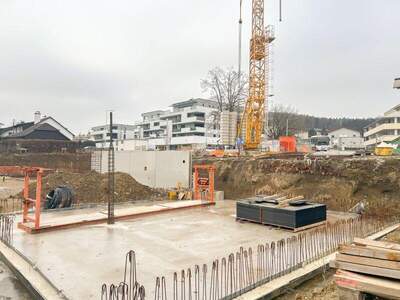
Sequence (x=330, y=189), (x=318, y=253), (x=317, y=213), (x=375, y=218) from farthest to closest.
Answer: (x=330, y=189), (x=375, y=218), (x=317, y=213), (x=318, y=253)

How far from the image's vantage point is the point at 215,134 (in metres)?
57.6

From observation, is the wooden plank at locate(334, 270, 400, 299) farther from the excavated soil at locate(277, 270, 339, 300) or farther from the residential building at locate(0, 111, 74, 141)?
the residential building at locate(0, 111, 74, 141)

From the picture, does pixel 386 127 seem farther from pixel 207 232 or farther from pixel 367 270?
pixel 367 270

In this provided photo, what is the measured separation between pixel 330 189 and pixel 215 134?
140ft

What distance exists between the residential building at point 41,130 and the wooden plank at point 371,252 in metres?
48.5

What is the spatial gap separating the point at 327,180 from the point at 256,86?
15.6 m

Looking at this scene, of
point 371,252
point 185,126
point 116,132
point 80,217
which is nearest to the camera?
point 371,252

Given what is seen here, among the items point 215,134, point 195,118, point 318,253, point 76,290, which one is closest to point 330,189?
point 318,253

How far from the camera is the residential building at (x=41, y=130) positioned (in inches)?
1816

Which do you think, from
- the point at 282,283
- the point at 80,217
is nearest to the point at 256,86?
the point at 80,217

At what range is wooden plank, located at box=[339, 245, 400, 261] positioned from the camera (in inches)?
167

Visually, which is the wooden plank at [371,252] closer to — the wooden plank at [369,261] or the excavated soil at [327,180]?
the wooden plank at [369,261]

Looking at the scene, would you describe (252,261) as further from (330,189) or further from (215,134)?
(215,134)

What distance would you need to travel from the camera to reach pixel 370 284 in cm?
402
